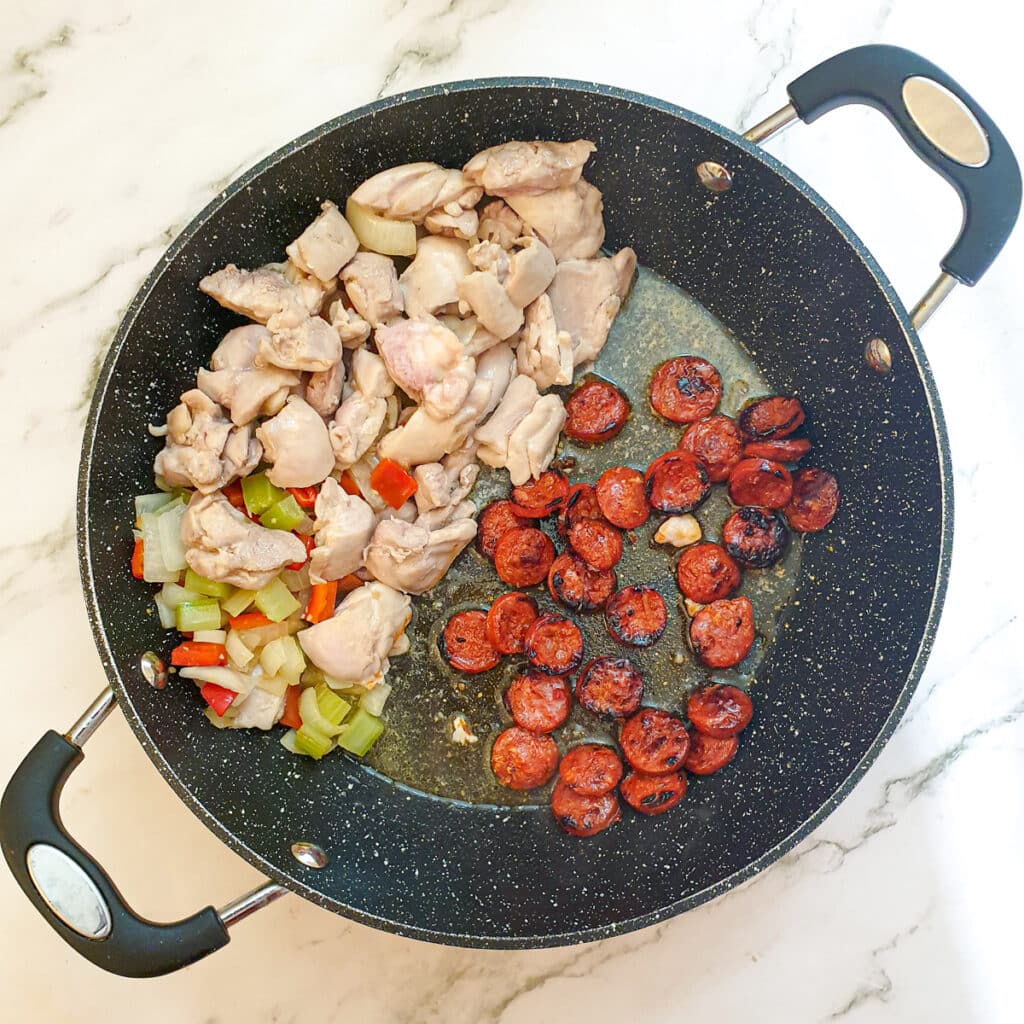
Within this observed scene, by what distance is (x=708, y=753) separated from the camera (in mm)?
1983

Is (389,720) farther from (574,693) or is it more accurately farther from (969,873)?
(969,873)

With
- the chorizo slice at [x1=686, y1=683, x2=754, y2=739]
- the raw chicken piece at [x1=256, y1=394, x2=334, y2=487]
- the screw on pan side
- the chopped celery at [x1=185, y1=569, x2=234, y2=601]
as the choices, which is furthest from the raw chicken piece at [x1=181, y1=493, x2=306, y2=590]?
the screw on pan side

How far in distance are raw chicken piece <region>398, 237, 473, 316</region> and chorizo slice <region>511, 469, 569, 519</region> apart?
1.38 ft

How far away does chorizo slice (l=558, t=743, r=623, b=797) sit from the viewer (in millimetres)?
1965

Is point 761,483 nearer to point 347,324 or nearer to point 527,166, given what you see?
point 527,166

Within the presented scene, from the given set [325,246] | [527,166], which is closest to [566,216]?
[527,166]

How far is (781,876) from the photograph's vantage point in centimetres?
201

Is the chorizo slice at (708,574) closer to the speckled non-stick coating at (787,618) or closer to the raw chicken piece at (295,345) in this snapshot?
the speckled non-stick coating at (787,618)

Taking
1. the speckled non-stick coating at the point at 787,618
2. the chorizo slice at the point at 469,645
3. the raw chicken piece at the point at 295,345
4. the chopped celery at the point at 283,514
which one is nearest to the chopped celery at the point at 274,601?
the chopped celery at the point at 283,514

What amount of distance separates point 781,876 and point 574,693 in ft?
1.97

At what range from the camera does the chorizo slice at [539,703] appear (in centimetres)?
199

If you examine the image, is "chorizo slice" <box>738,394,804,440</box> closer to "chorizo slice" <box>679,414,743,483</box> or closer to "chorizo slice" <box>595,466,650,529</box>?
"chorizo slice" <box>679,414,743,483</box>

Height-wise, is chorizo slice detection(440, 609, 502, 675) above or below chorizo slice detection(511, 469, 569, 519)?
below

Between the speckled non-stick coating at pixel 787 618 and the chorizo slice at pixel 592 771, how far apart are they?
0.11 meters
